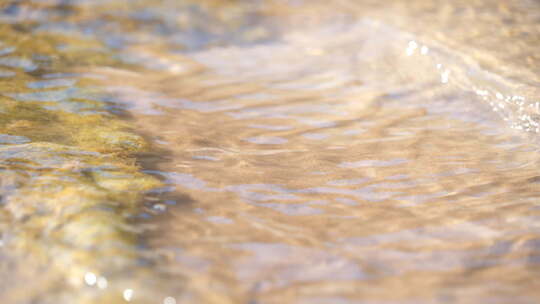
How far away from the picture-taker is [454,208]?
220cm

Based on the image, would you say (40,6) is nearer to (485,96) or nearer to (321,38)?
(321,38)

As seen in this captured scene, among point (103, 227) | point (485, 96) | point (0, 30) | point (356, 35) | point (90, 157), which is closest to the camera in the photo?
point (103, 227)

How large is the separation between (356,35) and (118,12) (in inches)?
93.6

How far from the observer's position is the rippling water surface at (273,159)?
5.68 feet

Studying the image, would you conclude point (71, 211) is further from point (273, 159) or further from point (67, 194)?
point (273, 159)

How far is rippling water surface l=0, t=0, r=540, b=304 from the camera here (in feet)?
5.68

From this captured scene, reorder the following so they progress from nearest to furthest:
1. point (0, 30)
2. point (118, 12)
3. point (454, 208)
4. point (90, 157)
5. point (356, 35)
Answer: point (454, 208) < point (90, 157) < point (0, 30) < point (356, 35) < point (118, 12)

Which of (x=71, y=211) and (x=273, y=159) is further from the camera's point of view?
(x=273, y=159)

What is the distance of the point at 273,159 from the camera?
265cm

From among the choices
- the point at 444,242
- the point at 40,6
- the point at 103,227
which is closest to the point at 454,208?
the point at 444,242

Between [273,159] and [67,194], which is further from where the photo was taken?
[273,159]

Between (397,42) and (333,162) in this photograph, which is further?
(397,42)

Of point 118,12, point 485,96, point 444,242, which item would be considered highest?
point 118,12

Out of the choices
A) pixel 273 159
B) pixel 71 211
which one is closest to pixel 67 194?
pixel 71 211
